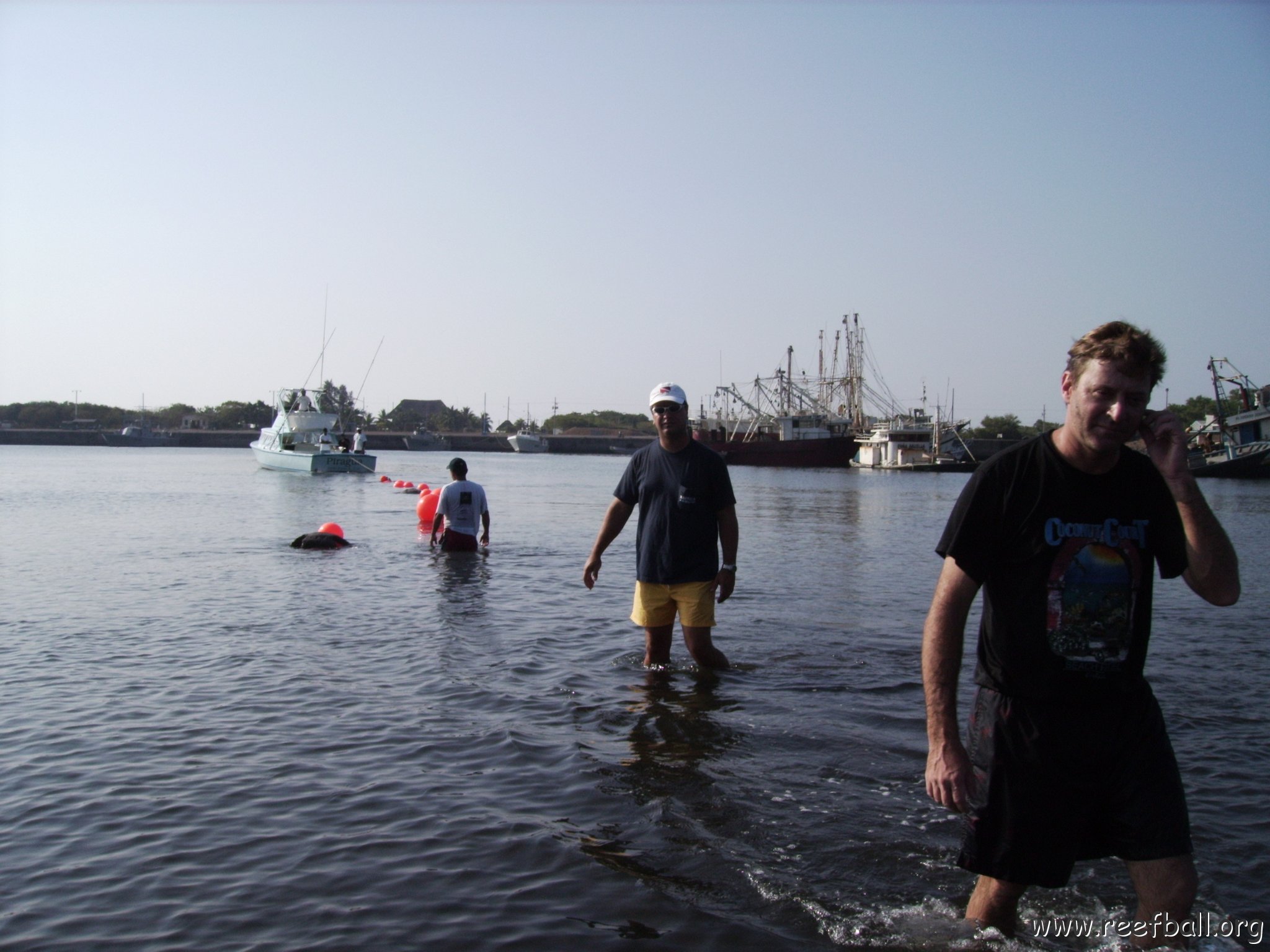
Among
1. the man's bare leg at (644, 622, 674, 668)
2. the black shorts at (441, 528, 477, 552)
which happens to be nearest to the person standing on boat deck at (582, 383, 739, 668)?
the man's bare leg at (644, 622, 674, 668)

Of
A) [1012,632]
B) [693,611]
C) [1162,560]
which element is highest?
[1162,560]

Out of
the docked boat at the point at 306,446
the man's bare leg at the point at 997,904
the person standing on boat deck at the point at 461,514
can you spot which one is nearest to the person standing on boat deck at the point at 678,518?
the man's bare leg at the point at 997,904

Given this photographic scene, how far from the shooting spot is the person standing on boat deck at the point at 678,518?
6742mm

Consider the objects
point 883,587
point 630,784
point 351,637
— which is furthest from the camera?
point 883,587

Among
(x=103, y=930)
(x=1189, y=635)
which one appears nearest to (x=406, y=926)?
(x=103, y=930)

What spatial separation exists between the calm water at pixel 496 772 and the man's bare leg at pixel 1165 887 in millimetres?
851

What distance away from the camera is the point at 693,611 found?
6988mm

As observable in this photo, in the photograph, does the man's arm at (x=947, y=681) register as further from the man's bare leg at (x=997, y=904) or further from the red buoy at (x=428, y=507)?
the red buoy at (x=428, y=507)

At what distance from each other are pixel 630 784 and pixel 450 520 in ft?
32.9

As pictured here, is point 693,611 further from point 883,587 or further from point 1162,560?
point 883,587

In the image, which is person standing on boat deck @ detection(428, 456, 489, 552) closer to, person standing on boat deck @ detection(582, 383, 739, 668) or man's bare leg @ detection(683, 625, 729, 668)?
man's bare leg @ detection(683, 625, 729, 668)

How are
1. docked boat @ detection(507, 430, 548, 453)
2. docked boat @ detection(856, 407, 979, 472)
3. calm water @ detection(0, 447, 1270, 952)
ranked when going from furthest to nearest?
1. docked boat @ detection(507, 430, 548, 453)
2. docked boat @ detection(856, 407, 979, 472)
3. calm water @ detection(0, 447, 1270, 952)

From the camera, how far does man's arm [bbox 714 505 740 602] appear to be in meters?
6.79

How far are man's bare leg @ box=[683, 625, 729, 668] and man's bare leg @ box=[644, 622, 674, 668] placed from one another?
137mm
